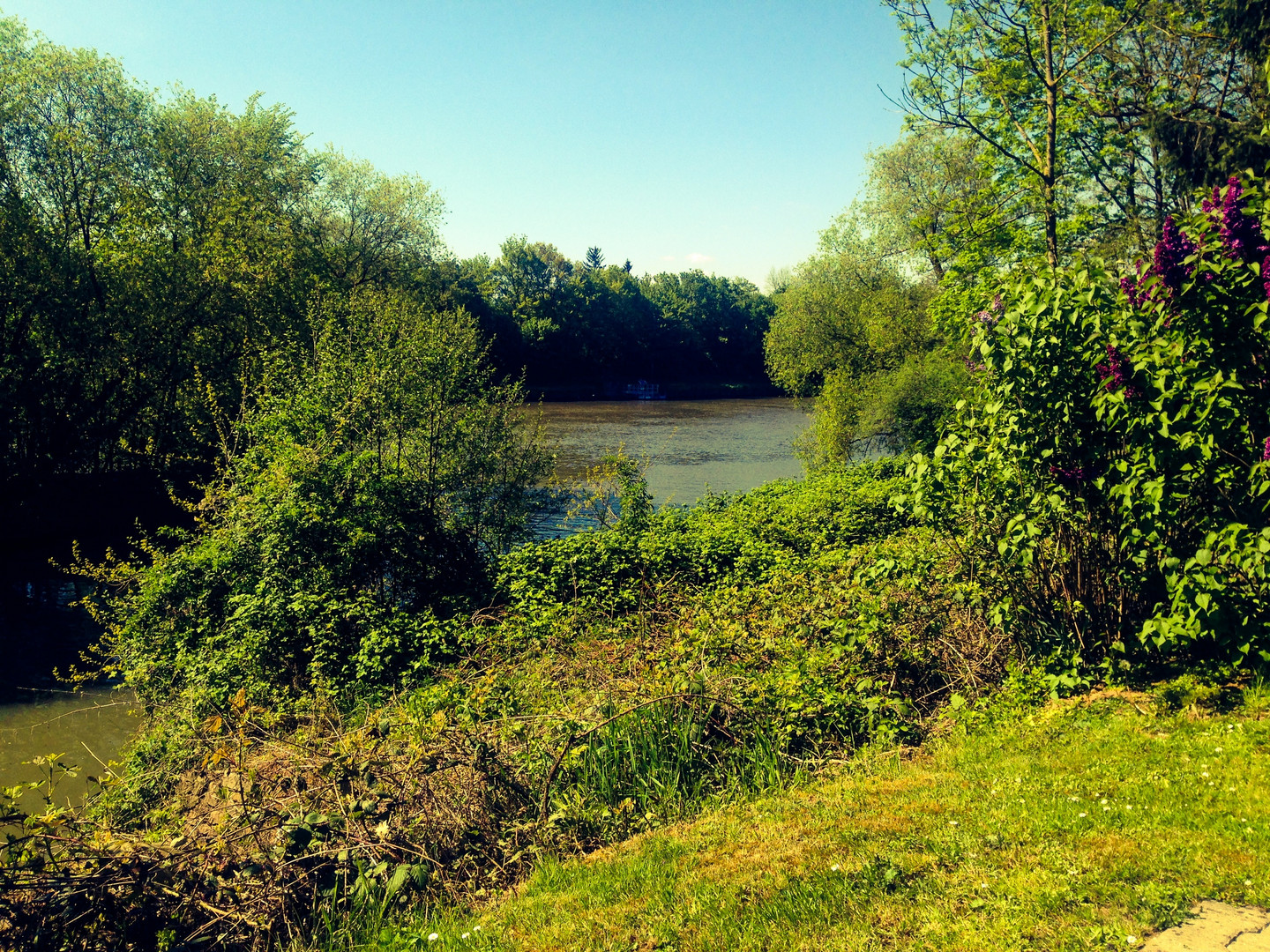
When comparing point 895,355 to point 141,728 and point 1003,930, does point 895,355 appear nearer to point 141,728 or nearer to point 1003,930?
point 141,728

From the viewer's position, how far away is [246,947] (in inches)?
201

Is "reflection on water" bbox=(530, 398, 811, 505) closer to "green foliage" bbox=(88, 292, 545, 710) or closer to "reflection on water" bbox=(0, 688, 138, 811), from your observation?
"green foliage" bbox=(88, 292, 545, 710)

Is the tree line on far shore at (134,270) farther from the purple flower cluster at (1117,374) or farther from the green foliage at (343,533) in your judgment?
the purple flower cluster at (1117,374)

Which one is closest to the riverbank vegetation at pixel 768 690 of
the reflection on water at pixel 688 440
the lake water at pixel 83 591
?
the lake water at pixel 83 591

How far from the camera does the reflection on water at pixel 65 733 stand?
35.6ft

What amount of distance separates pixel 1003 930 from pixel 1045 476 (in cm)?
415

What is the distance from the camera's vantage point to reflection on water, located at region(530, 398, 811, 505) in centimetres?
3409

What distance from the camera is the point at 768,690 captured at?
7598 millimetres

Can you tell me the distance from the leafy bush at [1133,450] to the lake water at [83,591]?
1097 cm

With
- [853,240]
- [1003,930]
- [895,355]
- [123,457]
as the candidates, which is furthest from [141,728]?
[853,240]

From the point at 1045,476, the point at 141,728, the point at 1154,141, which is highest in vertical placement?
the point at 1154,141

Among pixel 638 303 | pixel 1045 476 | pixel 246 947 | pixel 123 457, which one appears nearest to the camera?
pixel 246 947

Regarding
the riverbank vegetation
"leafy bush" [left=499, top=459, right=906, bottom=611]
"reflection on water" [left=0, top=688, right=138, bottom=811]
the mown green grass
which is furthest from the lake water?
the mown green grass

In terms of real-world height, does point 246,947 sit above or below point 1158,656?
below
